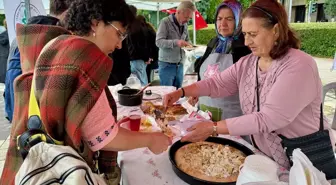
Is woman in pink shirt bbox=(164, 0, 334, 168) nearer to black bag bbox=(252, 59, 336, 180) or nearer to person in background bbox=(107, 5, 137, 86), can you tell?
black bag bbox=(252, 59, 336, 180)

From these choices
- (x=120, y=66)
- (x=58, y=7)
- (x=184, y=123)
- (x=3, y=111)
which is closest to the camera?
(x=184, y=123)

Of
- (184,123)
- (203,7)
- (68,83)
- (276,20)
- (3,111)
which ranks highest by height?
(203,7)

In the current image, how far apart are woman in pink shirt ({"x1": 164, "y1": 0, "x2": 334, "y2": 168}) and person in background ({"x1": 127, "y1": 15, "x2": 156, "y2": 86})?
10.0ft

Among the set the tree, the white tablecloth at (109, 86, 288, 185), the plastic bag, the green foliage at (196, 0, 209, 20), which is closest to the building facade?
the tree

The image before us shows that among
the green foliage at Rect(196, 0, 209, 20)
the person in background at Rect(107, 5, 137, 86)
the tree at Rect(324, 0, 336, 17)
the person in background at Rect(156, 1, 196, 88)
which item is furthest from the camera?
the green foliage at Rect(196, 0, 209, 20)

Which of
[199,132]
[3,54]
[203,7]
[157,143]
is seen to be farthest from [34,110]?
[203,7]

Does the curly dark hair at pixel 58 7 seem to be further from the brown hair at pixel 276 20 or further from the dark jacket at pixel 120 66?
the dark jacket at pixel 120 66

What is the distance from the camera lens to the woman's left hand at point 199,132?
1.34 m

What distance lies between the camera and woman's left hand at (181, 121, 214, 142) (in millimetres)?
1339

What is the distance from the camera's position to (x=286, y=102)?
47.3 inches

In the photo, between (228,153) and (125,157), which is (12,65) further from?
(228,153)

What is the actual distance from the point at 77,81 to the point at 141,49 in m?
3.59

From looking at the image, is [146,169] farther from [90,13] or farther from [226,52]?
[226,52]

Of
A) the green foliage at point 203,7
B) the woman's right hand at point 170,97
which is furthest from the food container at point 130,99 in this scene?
the green foliage at point 203,7
